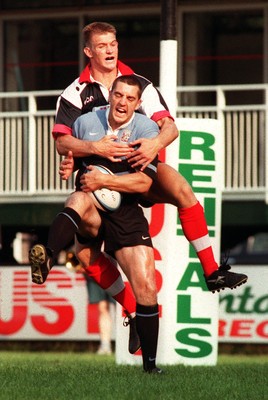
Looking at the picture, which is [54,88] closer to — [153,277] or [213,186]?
[213,186]

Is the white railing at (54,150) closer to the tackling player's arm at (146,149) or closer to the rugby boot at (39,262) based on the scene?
the tackling player's arm at (146,149)

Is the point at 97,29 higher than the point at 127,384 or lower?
higher

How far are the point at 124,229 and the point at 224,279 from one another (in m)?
0.89

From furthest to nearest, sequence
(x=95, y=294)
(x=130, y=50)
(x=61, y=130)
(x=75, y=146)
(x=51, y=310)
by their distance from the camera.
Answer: (x=130, y=50) → (x=51, y=310) → (x=95, y=294) → (x=61, y=130) → (x=75, y=146)

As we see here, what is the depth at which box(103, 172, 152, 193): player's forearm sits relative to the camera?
11.8m

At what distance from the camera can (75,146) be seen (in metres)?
11.9

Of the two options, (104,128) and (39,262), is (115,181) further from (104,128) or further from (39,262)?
(39,262)

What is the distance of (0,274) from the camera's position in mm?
23562

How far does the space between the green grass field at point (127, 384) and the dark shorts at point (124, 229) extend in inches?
38.7

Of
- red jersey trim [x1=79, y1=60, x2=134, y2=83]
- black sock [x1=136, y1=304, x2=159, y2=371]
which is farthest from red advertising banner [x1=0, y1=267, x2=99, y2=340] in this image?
black sock [x1=136, y1=304, x2=159, y2=371]

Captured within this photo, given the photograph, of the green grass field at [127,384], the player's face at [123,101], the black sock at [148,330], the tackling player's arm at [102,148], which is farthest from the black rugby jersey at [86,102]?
the green grass field at [127,384]

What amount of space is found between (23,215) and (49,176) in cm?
69

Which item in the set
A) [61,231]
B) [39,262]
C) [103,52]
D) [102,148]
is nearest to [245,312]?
[103,52]

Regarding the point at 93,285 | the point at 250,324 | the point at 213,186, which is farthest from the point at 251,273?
the point at 213,186
